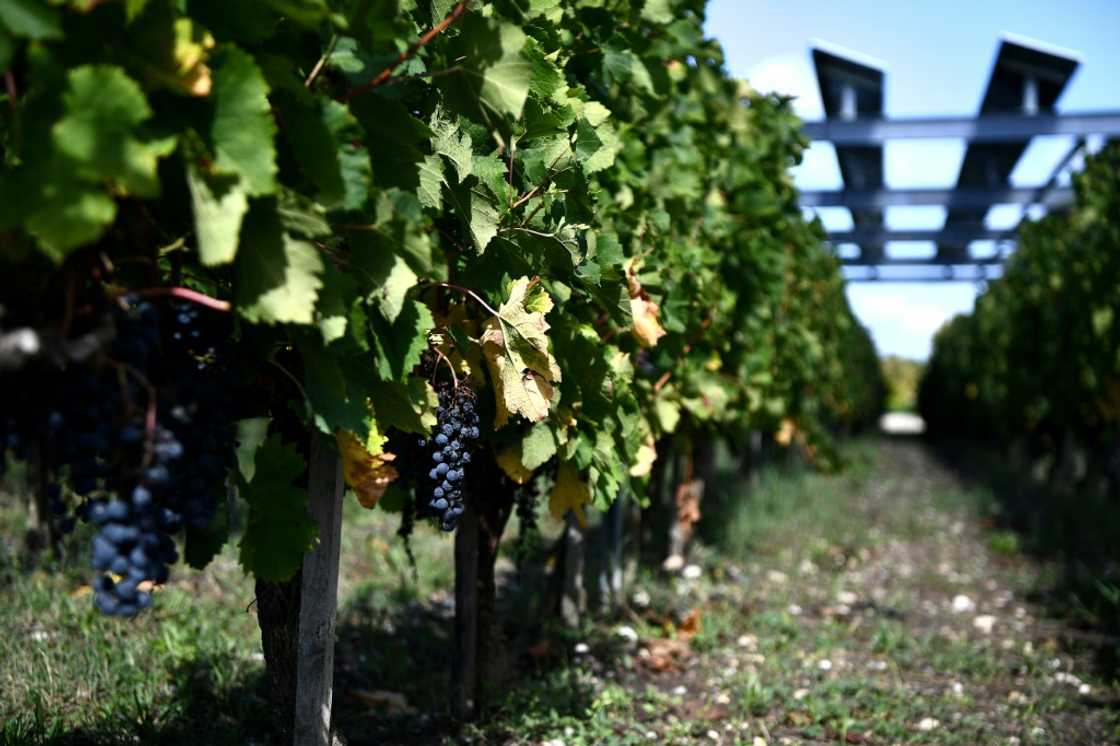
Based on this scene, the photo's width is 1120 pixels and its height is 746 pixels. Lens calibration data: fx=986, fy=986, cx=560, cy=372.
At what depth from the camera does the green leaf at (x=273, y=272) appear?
1.83 meters

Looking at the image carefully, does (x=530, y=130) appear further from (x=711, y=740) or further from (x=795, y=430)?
(x=795, y=430)

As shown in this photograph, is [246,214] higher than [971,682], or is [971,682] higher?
[246,214]

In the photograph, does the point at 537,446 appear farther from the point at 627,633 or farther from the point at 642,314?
the point at 627,633

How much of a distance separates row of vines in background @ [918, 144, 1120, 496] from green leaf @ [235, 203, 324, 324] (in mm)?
9226

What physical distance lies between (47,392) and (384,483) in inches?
36.9

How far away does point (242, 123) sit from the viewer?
170 cm

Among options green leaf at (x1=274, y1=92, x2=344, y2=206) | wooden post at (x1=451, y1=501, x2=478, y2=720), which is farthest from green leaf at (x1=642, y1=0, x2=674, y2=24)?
green leaf at (x1=274, y1=92, x2=344, y2=206)

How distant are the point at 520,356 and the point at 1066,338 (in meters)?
10.5

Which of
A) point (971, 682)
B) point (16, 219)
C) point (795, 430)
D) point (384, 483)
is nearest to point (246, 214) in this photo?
point (16, 219)

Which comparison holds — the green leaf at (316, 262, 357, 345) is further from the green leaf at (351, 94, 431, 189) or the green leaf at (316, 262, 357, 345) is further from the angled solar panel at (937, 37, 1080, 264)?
the angled solar panel at (937, 37, 1080, 264)

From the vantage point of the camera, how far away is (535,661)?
483 cm

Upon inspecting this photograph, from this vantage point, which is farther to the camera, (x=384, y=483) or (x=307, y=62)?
(x=384, y=483)

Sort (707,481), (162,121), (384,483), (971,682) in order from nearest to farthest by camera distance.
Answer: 1. (162,121)
2. (384,483)
3. (971,682)
4. (707,481)

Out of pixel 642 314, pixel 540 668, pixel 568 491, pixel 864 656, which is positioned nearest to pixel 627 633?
pixel 540 668
